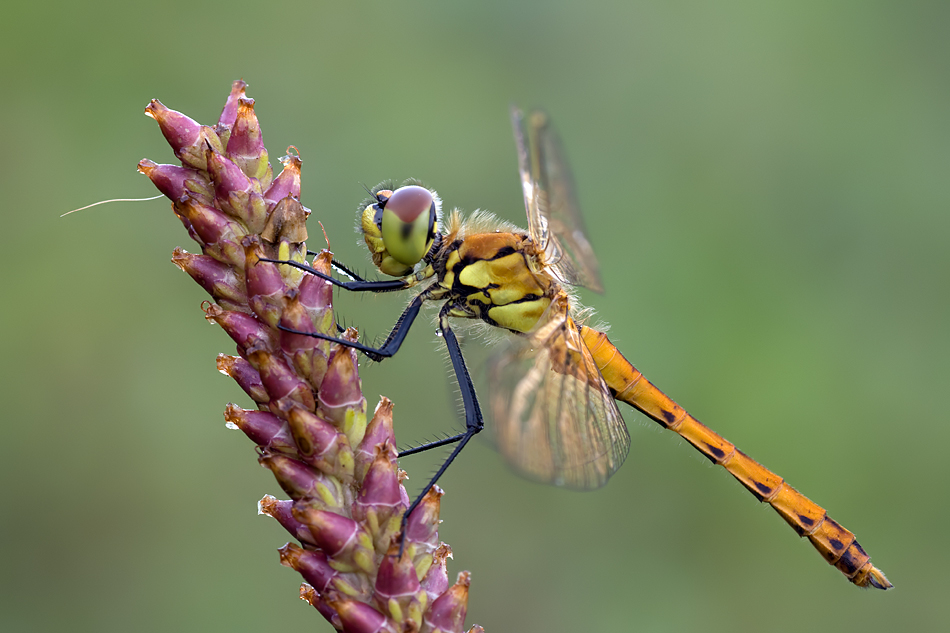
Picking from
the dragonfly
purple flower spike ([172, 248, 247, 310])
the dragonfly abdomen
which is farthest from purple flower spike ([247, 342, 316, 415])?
the dragonfly abdomen

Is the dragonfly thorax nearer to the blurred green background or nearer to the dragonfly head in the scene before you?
the dragonfly head

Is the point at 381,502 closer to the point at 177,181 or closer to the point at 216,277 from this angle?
the point at 216,277

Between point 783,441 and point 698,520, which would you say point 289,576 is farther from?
point 783,441

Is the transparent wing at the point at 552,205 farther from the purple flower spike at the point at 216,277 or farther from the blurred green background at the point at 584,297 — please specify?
the purple flower spike at the point at 216,277

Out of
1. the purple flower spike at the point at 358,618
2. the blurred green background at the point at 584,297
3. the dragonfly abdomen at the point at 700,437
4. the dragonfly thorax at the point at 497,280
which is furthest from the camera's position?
the blurred green background at the point at 584,297

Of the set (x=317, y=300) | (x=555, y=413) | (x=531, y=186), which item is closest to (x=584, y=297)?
(x=531, y=186)

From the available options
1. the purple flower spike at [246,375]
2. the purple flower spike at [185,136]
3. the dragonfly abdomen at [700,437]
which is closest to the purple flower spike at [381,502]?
the purple flower spike at [246,375]
